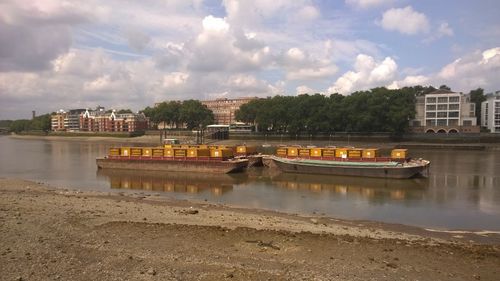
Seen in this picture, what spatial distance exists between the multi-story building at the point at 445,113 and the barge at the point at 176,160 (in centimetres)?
10018

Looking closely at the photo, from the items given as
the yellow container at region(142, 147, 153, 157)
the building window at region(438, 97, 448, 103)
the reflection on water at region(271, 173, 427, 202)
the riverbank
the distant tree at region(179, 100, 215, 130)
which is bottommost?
the reflection on water at region(271, 173, 427, 202)

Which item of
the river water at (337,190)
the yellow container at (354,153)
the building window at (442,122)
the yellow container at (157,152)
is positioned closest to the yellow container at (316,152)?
the yellow container at (354,153)

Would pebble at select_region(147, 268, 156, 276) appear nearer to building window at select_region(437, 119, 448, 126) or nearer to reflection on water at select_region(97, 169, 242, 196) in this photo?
reflection on water at select_region(97, 169, 242, 196)

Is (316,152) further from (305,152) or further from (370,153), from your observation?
(370,153)

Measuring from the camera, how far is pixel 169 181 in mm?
48562

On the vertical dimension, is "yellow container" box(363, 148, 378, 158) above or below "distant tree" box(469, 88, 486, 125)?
below

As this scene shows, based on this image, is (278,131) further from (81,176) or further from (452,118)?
(81,176)

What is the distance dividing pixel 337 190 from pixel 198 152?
2215 centimetres

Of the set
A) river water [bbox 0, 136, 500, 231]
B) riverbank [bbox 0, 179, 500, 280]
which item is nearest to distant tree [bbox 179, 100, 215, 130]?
river water [bbox 0, 136, 500, 231]

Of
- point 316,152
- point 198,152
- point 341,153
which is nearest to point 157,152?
point 198,152

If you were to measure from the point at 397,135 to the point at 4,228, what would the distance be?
390ft

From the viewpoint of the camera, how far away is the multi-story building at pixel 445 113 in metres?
136

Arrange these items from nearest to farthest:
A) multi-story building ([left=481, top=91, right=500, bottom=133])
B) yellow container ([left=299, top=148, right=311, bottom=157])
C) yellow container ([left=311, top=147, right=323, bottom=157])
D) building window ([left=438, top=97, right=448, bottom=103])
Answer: yellow container ([left=311, top=147, right=323, bottom=157]), yellow container ([left=299, top=148, right=311, bottom=157]), multi-story building ([left=481, top=91, right=500, bottom=133]), building window ([left=438, top=97, right=448, bottom=103])

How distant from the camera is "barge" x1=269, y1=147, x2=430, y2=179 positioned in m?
49.4
